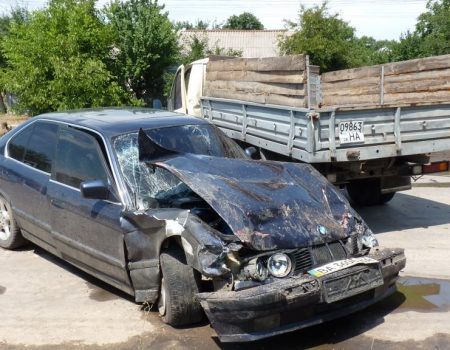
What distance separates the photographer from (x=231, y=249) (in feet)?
13.2

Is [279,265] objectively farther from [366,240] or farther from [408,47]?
[408,47]

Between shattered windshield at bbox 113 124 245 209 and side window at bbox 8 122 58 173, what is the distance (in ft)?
3.40

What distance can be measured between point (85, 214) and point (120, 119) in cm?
112

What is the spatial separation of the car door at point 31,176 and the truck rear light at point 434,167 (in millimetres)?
4528

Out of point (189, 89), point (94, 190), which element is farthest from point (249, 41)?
point (94, 190)

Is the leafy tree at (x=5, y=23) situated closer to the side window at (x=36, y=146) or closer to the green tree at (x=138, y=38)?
the green tree at (x=138, y=38)

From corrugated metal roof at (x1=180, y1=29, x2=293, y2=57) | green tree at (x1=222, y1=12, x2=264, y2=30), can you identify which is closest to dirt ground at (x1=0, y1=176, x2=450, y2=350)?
corrugated metal roof at (x1=180, y1=29, x2=293, y2=57)

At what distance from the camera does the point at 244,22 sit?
7462 cm

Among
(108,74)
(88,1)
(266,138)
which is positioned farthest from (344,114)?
(88,1)

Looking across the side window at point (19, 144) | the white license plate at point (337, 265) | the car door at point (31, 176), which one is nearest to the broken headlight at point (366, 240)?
the white license plate at point (337, 265)

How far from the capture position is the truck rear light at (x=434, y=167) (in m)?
7.34

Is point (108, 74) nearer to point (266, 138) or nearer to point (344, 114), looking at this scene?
point (266, 138)

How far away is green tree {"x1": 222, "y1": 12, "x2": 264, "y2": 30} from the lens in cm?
7425

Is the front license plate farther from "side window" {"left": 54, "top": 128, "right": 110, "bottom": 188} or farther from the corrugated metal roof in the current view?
the corrugated metal roof
